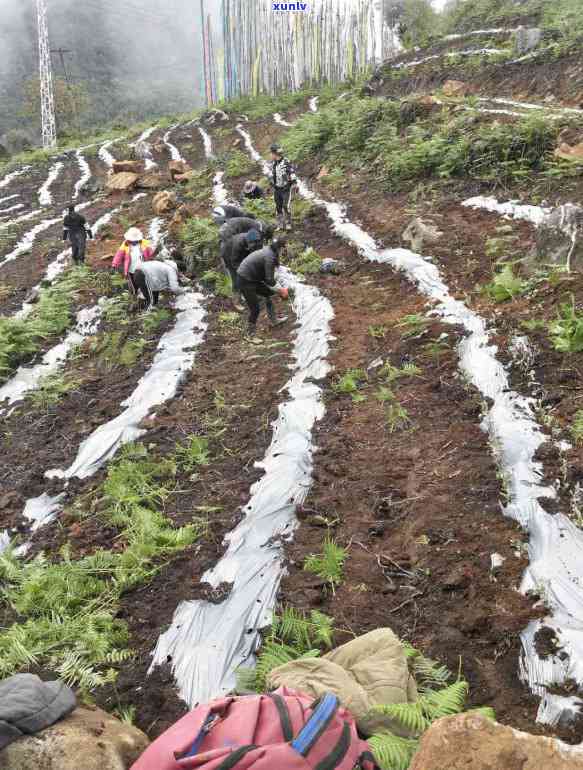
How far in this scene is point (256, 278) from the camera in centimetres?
781

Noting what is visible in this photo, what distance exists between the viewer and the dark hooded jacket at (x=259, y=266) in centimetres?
771

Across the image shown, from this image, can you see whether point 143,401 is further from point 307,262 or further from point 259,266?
point 307,262

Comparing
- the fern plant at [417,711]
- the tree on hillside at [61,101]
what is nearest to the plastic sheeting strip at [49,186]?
the fern plant at [417,711]

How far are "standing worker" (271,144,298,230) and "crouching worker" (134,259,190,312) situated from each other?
10.3 ft

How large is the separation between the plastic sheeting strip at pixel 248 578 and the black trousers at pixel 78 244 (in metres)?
8.24

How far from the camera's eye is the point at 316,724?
2.24 meters

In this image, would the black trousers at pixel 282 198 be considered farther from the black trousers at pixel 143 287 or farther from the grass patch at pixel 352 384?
the grass patch at pixel 352 384

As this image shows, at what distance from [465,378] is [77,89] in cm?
5525

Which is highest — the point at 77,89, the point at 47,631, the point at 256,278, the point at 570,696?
the point at 77,89

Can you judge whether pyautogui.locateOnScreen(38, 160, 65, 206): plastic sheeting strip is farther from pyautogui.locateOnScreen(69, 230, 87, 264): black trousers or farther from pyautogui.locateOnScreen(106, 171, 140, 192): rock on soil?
pyautogui.locateOnScreen(69, 230, 87, 264): black trousers

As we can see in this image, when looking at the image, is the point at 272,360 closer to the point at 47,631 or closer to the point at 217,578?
the point at 217,578

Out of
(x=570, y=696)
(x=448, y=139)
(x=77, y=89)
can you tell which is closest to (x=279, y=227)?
(x=448, y=139)

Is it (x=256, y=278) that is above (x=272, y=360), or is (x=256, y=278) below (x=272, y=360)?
above

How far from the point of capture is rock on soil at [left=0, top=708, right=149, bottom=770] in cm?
229
